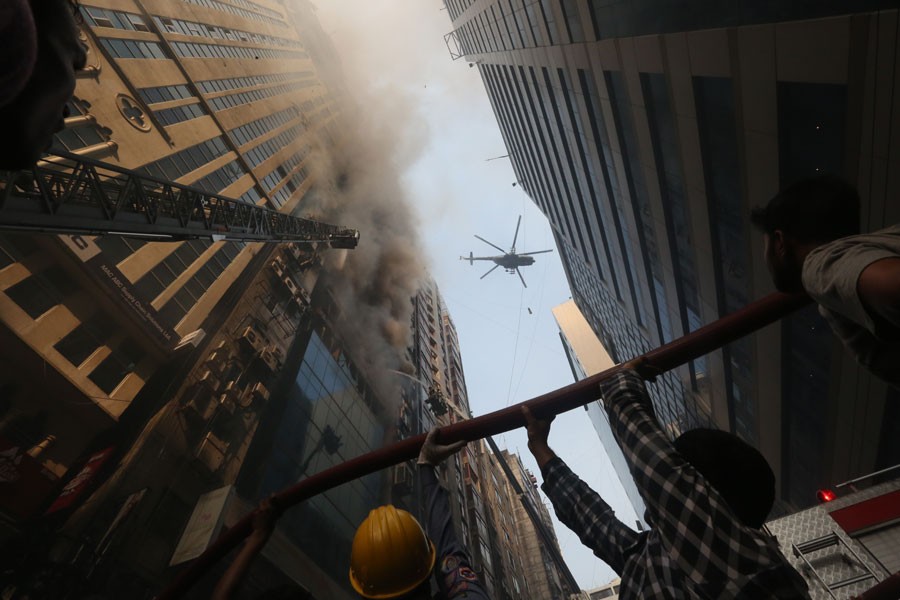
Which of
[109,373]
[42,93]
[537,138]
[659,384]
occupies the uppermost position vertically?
[537,138]

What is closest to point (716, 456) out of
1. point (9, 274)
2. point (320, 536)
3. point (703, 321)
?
point (703, 321)

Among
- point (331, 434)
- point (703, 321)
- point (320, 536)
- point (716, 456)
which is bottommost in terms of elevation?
point (320, 536)

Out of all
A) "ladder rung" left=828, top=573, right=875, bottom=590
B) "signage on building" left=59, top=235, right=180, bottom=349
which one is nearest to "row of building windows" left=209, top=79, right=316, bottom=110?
"signage on building" left=59, top=235, right=180, bottom=349

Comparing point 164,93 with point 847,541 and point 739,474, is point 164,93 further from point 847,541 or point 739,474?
point 847,541

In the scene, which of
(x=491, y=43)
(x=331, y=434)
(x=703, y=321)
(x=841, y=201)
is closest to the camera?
(x=841, y=201)

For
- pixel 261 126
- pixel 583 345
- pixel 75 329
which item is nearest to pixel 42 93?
pixel 75 329

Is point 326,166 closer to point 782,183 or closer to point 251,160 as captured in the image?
point 251,160

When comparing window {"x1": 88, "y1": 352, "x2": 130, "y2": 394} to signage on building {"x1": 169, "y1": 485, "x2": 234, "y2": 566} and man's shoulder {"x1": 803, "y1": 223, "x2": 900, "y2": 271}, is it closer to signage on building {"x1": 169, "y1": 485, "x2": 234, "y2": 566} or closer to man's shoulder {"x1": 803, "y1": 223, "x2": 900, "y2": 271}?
signage on building {"x1": 169, "y1": 485, "x2": 234, "y2": 566}
